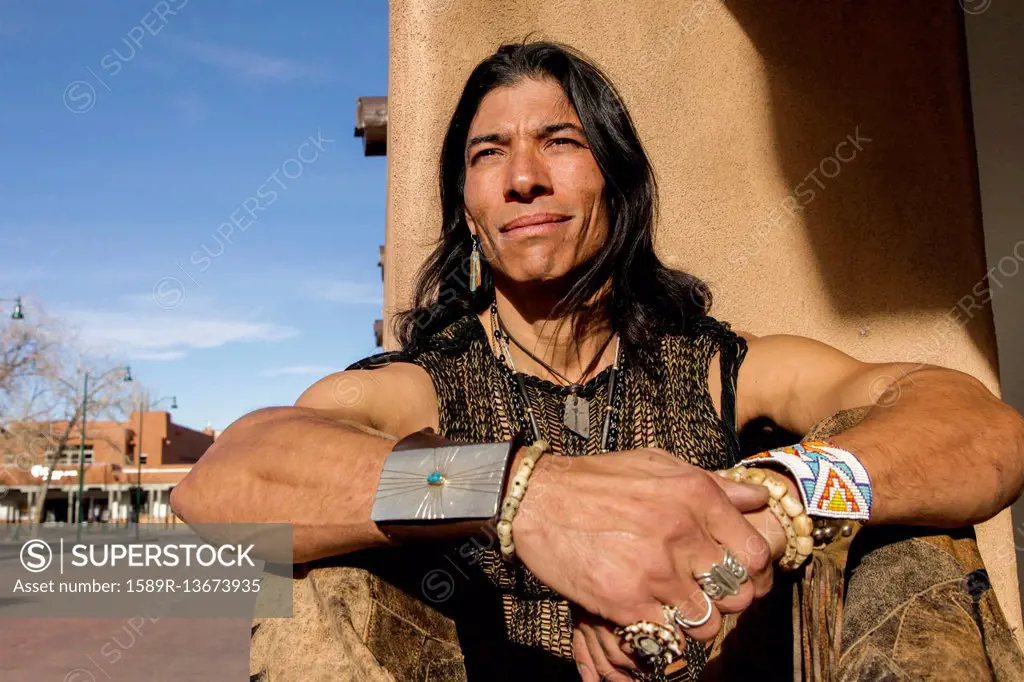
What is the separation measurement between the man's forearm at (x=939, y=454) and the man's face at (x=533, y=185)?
98 centimetres

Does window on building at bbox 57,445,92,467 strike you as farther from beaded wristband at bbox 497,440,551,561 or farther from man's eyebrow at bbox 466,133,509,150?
beaded wristband at bbox 497,440,551,561

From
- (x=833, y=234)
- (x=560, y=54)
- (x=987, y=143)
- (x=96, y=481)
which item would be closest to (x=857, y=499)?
(x=560, y=54)

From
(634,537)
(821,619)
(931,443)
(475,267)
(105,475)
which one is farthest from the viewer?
(105,475)

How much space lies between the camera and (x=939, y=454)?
61.4 inches

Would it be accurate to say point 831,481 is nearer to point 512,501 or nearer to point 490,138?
point 512,501

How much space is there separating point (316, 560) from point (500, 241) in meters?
1.14

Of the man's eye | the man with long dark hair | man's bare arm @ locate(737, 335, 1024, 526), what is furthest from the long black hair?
man's bare arm @ locate(737, 335, 1024, 526)

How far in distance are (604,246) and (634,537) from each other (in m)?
1.30

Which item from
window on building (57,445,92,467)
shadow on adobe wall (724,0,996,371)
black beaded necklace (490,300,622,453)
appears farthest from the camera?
window on building (57,445,92,467)

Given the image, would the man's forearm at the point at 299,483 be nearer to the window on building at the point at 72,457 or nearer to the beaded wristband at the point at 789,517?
the beaded wristband at the point at 789,517

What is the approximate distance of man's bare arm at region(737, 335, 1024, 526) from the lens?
151 cm

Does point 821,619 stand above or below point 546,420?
below

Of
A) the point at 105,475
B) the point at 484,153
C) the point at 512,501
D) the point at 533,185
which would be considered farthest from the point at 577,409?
the point at 105,475

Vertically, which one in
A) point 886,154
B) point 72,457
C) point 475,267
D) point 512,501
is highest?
point 886,154
